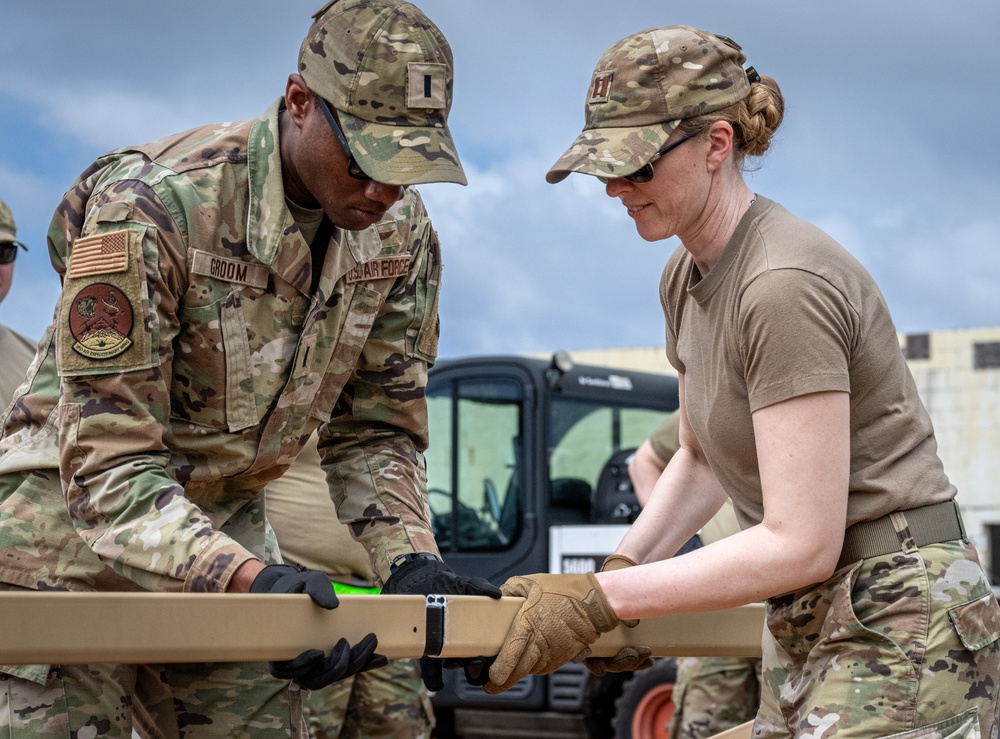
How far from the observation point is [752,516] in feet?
8.28

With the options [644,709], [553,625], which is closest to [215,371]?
[553,625]

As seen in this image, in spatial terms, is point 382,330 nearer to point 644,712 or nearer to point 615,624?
point 615,624

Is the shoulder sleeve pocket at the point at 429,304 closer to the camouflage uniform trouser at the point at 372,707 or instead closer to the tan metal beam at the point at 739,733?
the tan metal beam at the point at 739,733

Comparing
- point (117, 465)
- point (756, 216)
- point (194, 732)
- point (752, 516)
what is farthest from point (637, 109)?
point (194, 732)

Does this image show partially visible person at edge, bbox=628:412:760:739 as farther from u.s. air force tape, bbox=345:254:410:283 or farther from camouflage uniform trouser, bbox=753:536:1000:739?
camouflage uniform trouser, bbox=753:536:1000:739

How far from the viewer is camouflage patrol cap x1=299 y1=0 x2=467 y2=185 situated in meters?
2.54

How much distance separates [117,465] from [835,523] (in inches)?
50.2

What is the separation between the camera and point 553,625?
2.38m

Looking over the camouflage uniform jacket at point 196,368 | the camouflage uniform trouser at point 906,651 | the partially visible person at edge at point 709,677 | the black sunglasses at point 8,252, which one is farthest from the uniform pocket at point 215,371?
the partially visible person at edge at point 709,677

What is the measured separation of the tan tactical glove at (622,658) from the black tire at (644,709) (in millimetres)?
5343

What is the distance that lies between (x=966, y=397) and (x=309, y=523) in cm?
1362

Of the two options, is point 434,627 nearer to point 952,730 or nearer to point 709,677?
point 952,730

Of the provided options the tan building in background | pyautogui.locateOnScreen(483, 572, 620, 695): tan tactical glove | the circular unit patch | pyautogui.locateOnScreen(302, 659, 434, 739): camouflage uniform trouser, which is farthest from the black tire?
the tan building in background

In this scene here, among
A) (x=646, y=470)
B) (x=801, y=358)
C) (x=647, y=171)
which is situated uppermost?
(x=647, y=171)
